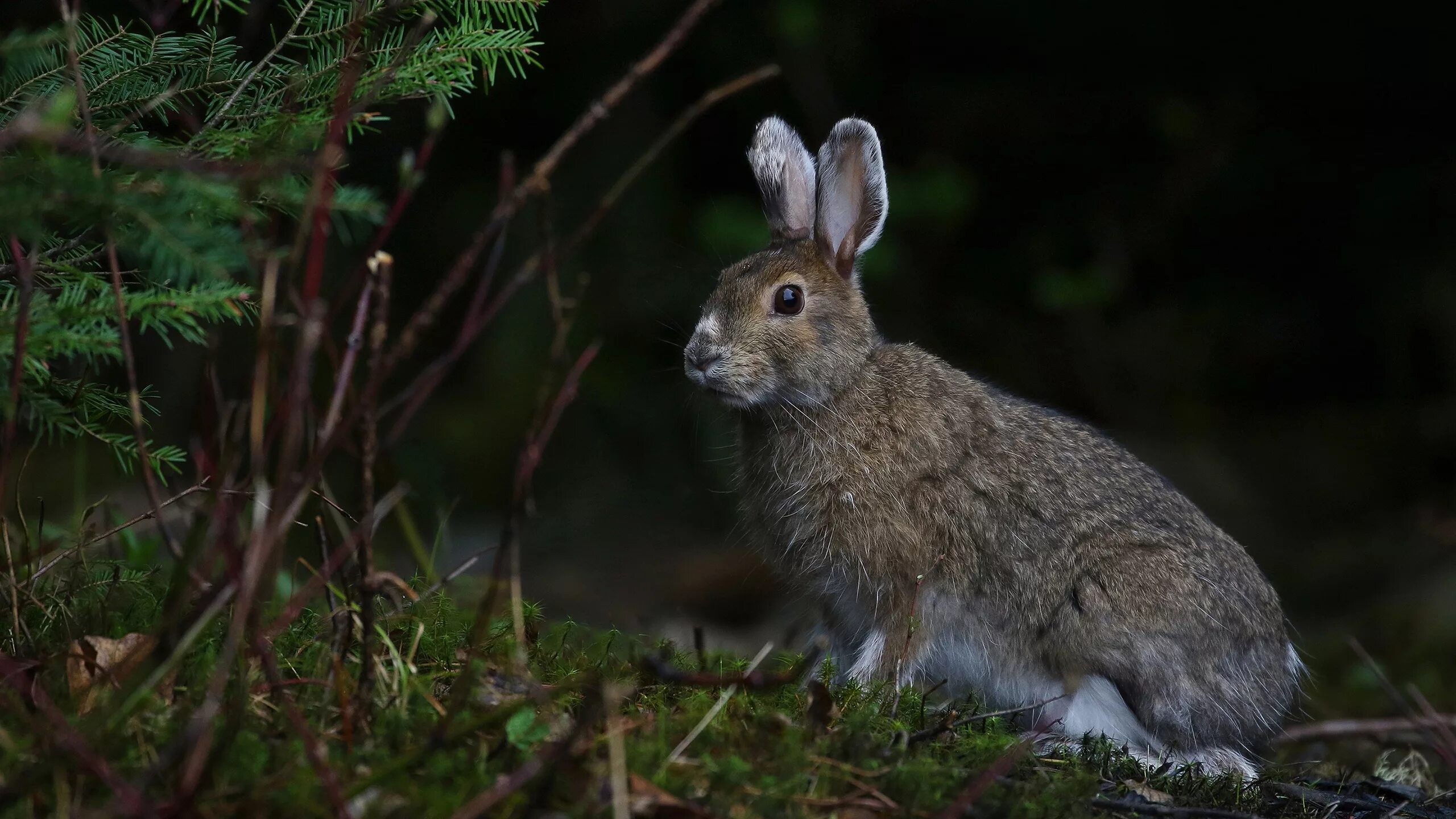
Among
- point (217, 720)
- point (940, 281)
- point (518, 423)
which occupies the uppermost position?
point (940, 281)

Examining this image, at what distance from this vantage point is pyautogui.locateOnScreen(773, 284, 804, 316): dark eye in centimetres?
576

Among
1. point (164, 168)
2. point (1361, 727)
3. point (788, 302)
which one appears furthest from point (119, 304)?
point (788, 302)

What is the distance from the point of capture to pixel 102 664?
3.29 m

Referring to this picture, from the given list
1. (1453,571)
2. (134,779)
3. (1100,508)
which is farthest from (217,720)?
(1453,571)

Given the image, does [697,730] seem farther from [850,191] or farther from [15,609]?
[850,191]

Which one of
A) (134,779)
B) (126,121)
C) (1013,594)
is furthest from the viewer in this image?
(1013,594)

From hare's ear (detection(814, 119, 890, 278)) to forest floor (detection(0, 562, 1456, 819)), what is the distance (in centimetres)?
226

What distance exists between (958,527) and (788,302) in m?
1.25

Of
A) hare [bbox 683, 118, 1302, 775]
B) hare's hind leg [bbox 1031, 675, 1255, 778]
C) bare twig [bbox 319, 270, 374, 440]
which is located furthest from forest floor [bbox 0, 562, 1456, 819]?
hare [bbox 683, 118, 1302, 775]

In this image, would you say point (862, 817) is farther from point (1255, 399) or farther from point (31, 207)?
point (1255, 399)

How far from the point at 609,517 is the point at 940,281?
3251 mm

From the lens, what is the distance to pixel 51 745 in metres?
2.59

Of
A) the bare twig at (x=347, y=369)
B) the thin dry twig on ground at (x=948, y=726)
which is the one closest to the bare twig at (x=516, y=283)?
the bare twig at (x=347, y=369)

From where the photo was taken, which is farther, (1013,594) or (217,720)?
(1013,594)
